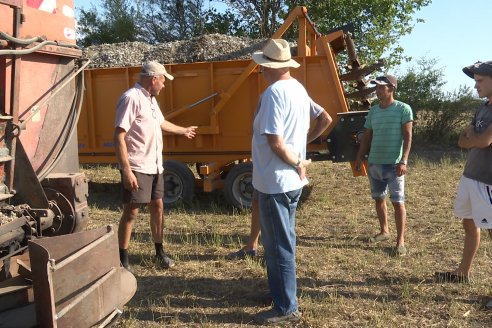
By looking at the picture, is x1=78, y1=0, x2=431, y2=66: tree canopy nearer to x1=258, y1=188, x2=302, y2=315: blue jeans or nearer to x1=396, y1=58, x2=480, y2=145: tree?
x1=396, y1=58, x2=480, y2=145: tree

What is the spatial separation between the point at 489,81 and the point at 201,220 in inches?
163

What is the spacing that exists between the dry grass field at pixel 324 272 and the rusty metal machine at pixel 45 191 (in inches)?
34.6

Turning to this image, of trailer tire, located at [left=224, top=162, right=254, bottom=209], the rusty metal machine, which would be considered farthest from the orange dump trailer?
the rusty metal machine

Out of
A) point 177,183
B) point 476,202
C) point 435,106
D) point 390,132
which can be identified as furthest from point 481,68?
point 435,106

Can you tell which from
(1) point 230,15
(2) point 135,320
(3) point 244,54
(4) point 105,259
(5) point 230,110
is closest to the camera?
(4) point 105,259

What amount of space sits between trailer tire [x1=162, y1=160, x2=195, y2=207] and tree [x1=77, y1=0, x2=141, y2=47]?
67.0 feet

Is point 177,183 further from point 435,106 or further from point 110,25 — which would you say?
point 110,25

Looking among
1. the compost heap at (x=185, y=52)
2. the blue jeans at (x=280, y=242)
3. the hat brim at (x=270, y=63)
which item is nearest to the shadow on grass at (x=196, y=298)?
the blue jeans at (x=280, y=242)

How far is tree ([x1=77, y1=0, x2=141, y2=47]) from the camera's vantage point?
2662 cm

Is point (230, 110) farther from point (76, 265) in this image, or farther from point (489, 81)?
point (76, 265)

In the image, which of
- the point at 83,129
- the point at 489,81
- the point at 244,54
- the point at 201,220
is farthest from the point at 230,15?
the point at 489,81

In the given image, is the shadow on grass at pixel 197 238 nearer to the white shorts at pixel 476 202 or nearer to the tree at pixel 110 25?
the white shorts at pixel 476 202

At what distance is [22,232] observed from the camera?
2898mm

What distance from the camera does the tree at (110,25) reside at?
26.6 meters
